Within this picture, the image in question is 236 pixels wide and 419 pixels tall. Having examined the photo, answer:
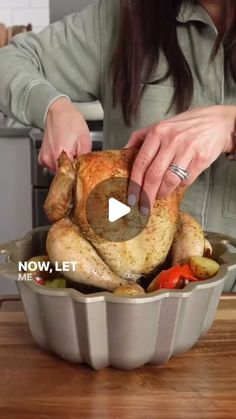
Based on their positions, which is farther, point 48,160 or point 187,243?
point 48,160

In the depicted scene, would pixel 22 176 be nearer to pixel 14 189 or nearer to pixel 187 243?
pixel 14 189

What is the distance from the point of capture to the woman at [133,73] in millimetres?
871

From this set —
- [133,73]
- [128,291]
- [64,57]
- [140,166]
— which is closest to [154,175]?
[140,166]

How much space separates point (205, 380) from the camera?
24.5 inches

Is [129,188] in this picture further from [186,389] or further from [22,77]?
[22,77]

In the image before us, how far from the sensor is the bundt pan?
0.59m

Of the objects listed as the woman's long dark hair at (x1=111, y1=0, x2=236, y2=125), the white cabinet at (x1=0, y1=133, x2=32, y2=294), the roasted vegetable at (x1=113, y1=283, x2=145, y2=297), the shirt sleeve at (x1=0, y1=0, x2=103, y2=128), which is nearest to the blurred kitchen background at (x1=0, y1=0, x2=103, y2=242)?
the white cabinet at (x1=0, y1=133, x2=32, y2=294)

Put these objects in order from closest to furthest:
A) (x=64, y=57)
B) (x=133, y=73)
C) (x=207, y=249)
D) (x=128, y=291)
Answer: (x=128, y=291), (x=207, y=249), (x=133, y=73), (x=64, y=57)

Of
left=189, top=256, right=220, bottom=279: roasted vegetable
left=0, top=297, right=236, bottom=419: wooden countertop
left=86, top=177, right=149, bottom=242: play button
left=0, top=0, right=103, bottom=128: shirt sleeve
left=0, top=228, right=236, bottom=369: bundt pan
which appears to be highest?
left=0, top=0, right=103, bottom=128: shirt sleeve

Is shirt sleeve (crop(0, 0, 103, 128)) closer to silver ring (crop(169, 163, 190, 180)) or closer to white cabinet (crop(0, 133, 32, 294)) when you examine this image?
silver ring (crop(169, 163, 190, 180))

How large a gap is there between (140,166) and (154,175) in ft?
0.07

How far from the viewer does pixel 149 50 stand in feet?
3.02

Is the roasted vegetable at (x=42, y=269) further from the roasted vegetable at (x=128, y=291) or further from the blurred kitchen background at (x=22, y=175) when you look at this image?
the blurred kitchen background at (x=22, y=175)

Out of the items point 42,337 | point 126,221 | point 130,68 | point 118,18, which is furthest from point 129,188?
point 118,18
